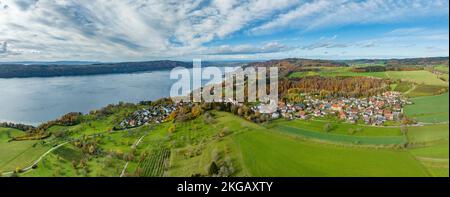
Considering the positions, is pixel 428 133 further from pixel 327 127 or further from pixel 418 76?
pixel 418 76

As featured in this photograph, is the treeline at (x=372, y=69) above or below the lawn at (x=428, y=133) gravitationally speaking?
above

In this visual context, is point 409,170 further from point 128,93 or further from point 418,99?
point 128,93

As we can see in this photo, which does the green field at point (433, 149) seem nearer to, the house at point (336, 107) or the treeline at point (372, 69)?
the house at point (336, 107)

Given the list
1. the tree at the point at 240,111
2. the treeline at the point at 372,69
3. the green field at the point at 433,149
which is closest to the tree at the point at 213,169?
the tree at the point at 240,111

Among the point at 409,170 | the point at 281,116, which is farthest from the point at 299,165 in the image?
the point at 281,116

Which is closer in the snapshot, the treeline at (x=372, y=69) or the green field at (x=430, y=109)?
the green field at (x=430, y=109)

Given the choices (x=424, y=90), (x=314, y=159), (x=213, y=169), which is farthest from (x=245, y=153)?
(x=424, y=90)
